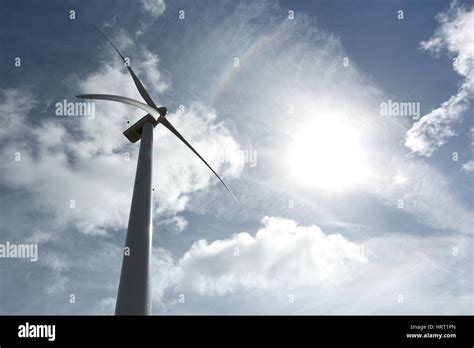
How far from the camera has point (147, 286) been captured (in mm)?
14727
